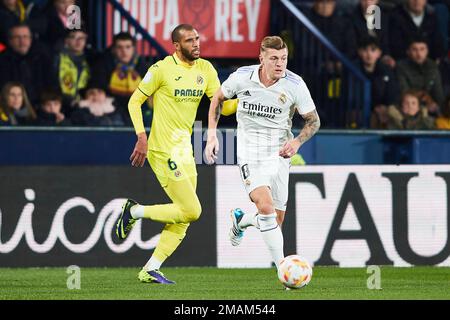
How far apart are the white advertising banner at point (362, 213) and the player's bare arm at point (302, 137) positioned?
128 inches

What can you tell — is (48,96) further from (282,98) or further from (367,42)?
(282,98)

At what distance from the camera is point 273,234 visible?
10.6 meters

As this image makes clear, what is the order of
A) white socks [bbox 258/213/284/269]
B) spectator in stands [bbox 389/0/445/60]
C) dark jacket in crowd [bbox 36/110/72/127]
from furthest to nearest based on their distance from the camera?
spectator in stands [bbox 389/0/445/60], dark jacket in crowd [bbox 36/110/72/127], white socks [bbox 258/213/284/269]

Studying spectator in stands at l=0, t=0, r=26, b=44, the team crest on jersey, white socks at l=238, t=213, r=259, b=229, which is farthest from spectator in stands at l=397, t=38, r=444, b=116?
the team crest on jersey

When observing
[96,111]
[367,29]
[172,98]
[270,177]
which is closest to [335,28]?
[367,29]

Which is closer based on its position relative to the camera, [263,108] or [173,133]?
[263,108]

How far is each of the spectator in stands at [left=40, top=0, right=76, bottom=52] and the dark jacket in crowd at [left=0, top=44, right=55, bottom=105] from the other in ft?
0.92

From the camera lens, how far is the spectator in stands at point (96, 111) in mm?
15234

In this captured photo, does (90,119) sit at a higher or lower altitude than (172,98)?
lower

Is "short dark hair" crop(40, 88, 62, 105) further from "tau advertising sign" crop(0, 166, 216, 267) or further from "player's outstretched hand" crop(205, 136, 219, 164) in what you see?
"player's outstretched hand" crop(205, 136, 219, 164)

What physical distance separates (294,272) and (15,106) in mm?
5867

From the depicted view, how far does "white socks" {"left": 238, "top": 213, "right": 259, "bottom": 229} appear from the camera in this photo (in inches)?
436

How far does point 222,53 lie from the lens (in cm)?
1705
